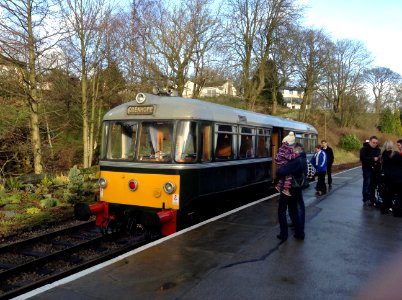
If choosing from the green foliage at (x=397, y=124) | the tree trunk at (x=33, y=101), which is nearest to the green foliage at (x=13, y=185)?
the tree trunk at (x=33, y=101)

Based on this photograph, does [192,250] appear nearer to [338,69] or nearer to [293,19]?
[293,19]

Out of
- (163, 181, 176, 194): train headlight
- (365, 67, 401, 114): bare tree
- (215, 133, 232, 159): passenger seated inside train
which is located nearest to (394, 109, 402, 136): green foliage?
(365, 67, 401, 114): bare tree

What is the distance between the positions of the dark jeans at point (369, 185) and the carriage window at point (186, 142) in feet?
16.0

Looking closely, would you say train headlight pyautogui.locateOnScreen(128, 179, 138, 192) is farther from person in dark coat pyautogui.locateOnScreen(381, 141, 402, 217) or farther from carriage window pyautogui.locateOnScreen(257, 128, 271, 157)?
person in dark coat pyautogui.locateOnScreen(381, 141, 402, 217)

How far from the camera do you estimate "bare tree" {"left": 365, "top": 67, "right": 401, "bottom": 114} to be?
2482 inches

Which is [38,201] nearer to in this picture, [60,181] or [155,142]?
[60,181]

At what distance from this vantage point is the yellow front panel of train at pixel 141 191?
25.3 feet

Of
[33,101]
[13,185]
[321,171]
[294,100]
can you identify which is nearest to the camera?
[321,171]

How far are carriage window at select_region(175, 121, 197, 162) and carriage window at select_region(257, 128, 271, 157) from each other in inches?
148

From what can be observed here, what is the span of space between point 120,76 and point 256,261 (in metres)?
17.9

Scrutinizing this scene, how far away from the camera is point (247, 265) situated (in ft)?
18.2

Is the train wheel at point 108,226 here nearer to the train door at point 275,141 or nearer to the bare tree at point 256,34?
the train door at point 275,141

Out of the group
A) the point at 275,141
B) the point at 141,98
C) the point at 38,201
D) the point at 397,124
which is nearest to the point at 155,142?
the point at 141,98

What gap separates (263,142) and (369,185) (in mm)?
3020
